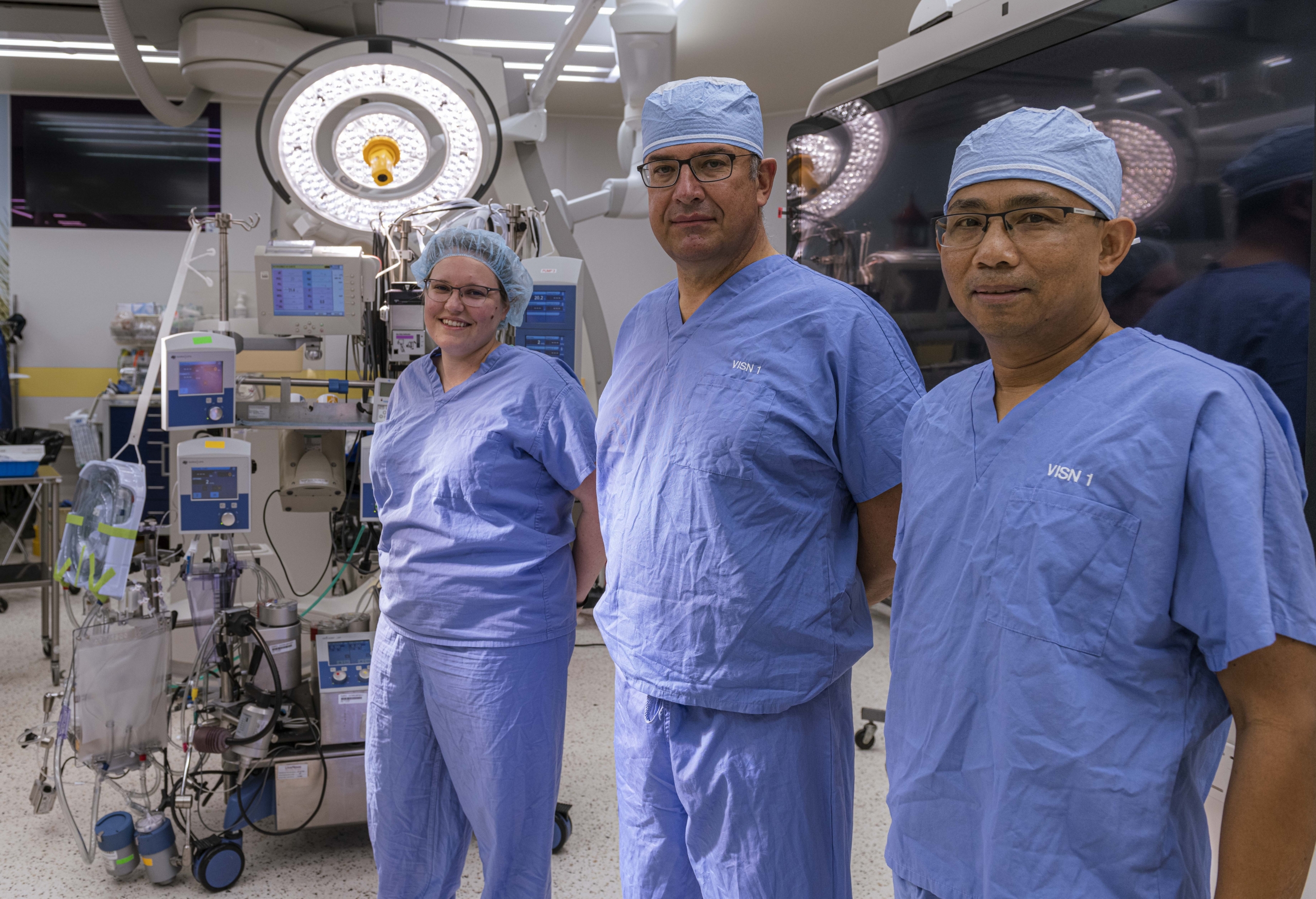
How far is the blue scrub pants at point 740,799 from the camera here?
112 cm

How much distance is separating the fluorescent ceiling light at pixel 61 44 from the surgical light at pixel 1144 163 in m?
5.30

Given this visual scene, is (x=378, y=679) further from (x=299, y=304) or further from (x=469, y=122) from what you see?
(x=469, y=122)

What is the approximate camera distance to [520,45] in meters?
5.29

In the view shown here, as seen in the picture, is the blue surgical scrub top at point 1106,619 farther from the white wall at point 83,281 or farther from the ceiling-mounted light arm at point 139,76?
the white wall at point 83,281

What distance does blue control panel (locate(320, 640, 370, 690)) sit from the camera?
2.25 m

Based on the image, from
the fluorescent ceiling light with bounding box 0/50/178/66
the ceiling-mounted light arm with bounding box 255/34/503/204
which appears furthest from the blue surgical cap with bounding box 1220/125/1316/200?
the fluorescent ceiling light with bounding box 0/50/178/66

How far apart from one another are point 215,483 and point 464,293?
2.96 feet

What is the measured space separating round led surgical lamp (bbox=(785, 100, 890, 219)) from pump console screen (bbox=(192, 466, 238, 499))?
6.04 ft

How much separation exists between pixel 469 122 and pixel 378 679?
166cm

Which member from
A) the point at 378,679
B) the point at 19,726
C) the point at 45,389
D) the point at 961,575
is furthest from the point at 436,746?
the point at 45,389

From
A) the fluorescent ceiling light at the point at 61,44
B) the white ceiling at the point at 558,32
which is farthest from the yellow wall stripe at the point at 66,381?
the fluorescent ceiling light at the point at 61,44

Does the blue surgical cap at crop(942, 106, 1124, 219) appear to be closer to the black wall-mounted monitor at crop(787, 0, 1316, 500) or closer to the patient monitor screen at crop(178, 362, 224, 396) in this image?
the black wall-mounted monitor at crop(787, 0, 1316, 500)

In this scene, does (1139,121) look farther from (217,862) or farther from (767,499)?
(217,862)

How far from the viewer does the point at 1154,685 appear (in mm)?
750
